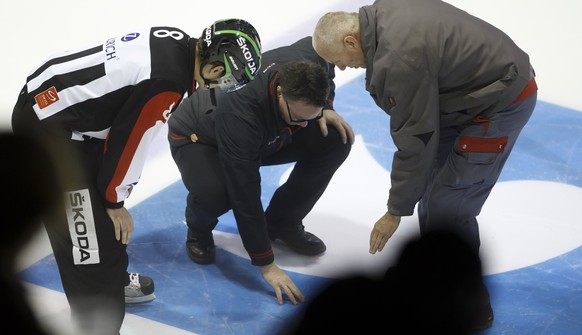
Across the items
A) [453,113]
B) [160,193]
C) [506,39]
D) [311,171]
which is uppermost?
[506,39]

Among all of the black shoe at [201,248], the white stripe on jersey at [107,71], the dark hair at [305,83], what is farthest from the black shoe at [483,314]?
the white stripe on jersey at [107,71]

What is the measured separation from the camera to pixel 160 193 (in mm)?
4836

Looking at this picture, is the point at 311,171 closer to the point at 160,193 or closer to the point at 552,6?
the point at 160,193

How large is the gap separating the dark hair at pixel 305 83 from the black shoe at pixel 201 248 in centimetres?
94

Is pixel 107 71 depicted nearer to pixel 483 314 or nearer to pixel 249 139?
pixel 249 139

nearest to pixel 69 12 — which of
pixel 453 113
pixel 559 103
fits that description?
pixel 559 103

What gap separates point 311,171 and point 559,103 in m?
2.35

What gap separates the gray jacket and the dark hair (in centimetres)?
36

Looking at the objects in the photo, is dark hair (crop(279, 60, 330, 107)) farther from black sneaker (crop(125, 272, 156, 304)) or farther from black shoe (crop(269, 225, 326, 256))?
black sneaker (crop(125, 272, 156, 304))

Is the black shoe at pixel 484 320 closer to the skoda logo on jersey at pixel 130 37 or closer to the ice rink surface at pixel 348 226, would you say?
the ice rink surface at pixel 348 226

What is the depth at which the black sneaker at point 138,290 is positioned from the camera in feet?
12.9

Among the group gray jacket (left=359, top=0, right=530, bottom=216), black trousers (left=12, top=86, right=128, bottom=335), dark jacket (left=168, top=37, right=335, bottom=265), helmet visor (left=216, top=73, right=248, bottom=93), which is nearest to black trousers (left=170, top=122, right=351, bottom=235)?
dark jacket (left=168, top=37, right=335, bottom=265)

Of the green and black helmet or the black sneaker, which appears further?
the black sneaker

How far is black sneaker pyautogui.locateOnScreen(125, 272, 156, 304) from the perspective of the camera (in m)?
3.93
